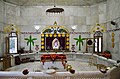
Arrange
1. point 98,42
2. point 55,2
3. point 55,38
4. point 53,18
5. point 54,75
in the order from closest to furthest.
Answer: point 54,75 → point 98,42 → point 55,2 → point 55,38 → point 53,18

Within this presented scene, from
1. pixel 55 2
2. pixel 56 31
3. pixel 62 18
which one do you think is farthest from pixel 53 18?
pixel 55 2

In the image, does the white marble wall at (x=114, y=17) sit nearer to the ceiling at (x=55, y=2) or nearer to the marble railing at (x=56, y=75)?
the ceiling at (x=55, y=2)

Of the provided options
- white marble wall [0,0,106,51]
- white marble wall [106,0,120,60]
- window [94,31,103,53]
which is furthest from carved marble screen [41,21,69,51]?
white marble wall [106,0,120,60]

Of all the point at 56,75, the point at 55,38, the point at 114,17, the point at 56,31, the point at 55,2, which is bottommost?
the point at 56,75

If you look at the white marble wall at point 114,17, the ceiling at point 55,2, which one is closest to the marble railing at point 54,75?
the white marble wall at point 114,17

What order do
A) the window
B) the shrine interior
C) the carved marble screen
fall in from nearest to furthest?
1. the shrine interior
2. the window
3. the carved marble screen

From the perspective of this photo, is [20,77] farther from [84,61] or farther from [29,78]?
[84,61]

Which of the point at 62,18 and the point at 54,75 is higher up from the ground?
the point at 62,18

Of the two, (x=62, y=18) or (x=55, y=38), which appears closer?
(x=55, y=38)

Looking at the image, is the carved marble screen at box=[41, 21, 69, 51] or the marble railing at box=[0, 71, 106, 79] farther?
the carved marble screen at box=[41, 21, 69, 51]

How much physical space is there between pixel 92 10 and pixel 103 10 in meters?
1.23

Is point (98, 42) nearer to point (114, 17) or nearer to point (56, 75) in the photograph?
point (114, 17)

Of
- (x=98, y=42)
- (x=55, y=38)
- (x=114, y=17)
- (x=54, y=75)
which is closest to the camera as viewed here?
(x=54, y=75)

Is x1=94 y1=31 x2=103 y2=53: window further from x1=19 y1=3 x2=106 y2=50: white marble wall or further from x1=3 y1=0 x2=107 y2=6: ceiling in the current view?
x1=3 y1=0 x2=107 y2=6: ceiling
